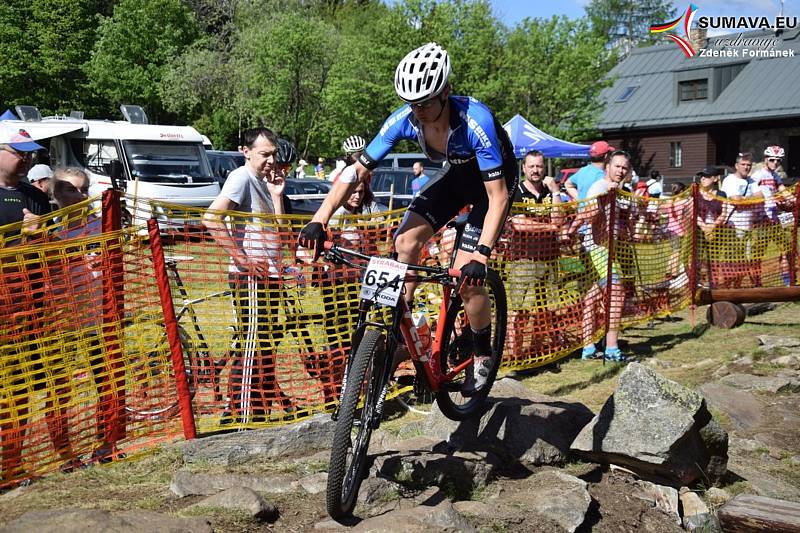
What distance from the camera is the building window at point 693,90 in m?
48.7

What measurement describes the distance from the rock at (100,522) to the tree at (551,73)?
127ft

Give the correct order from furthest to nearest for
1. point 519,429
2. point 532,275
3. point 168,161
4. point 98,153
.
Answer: point 98,153
point 168,161
point 532,275
point 519,429

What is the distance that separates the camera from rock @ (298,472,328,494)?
14.7ft

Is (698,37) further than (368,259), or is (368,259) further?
(698,37)

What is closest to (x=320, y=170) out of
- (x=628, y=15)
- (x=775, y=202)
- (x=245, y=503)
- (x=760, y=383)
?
(x=775, y=202)

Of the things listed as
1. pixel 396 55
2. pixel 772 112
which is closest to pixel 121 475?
pixel 396 55

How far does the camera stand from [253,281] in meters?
5.80

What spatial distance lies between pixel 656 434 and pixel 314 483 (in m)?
2.07

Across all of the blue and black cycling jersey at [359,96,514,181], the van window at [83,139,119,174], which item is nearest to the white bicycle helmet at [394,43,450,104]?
the blue and black cycling jersey at [359,96,514,181]

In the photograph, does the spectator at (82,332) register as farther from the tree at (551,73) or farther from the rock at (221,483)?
the tree at (551,73)

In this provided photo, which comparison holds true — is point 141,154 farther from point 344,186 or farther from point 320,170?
point 344,186

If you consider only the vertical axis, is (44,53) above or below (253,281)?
above

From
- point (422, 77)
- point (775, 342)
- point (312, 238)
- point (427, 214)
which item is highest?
point (422, 77)

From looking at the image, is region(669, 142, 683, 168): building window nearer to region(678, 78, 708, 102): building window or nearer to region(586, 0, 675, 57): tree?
region(678, 78, 708, 102): building window
